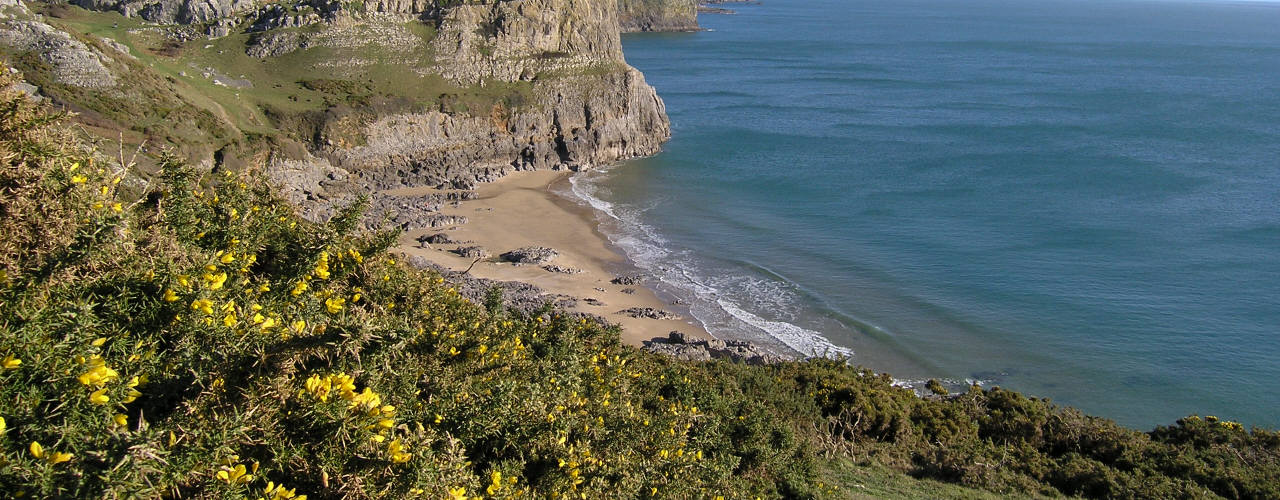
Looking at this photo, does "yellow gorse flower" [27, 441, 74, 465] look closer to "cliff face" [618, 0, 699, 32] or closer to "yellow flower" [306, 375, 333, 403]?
"yellow flower" [306, 375, 333, 403]

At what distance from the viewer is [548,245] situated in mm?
48938

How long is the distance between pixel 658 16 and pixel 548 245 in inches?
6168

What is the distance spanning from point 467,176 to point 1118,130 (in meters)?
63.4

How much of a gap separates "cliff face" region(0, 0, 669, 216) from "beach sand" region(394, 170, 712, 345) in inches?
179

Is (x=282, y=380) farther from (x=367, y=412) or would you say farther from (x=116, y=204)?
(x=116, y=204)

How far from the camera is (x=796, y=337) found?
36656 mm

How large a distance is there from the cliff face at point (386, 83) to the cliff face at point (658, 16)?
116 m

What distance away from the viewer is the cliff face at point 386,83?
2092 inches

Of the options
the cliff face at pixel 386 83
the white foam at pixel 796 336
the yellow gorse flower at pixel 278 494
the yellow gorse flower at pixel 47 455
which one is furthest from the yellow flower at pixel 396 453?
the cliff face at pixel 386 83

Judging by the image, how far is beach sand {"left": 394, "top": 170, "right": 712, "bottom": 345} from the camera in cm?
3819

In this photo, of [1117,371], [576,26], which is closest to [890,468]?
[1117,371]

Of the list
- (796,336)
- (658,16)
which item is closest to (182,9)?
(796,336)

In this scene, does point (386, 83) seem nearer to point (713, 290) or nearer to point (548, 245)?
point (548, 245)

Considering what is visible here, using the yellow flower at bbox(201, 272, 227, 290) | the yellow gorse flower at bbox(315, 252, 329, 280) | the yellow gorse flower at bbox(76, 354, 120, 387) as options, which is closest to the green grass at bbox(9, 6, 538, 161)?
the yellow gorse flower at bbox(315, 252, 329, 280)
